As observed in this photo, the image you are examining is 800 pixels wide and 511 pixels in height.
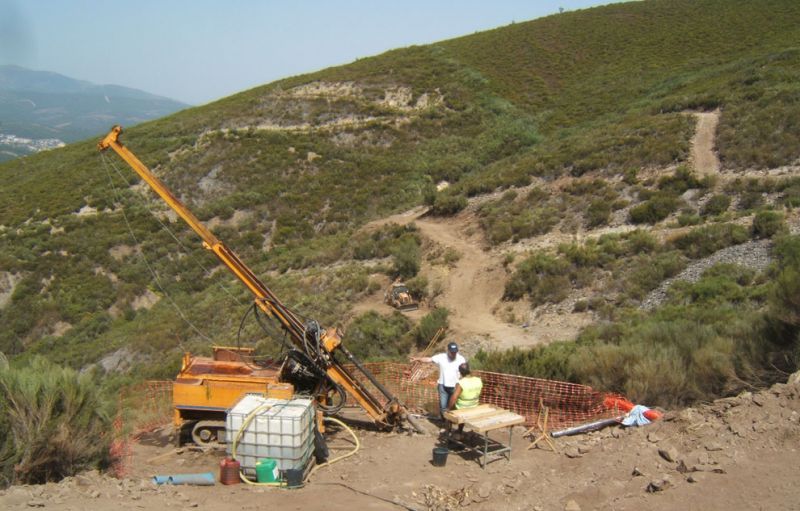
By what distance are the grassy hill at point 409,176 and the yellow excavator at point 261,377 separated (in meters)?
3.49

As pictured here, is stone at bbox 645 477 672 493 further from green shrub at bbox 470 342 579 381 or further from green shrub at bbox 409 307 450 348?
green shrub at bbox 409 307 450 348

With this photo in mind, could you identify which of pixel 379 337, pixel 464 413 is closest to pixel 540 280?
pixel 379 337

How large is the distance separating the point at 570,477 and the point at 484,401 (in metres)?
3.20

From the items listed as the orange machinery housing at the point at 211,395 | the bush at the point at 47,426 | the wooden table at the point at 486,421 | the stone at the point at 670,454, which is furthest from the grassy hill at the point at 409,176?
the bush at the point at 47,426

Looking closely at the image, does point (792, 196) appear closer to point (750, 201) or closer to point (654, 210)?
point (750, 201)

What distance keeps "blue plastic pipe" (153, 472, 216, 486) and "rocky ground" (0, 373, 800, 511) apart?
0.52 feet

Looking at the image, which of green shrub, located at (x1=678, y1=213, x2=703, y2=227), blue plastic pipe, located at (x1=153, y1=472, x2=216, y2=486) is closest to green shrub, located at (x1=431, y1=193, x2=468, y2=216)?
green shrub, located at (x1=678, y1=213, x2=703, y2=227)

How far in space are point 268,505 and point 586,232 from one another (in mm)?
17157

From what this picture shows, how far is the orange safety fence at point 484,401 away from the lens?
30.9 feet

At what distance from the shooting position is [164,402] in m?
12.6

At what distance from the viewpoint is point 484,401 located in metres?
10.7

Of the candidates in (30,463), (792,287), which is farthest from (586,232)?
(30,463)

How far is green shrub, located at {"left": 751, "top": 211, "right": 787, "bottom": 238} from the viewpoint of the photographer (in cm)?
1631

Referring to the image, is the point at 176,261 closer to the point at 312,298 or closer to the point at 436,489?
the point at 312,298
